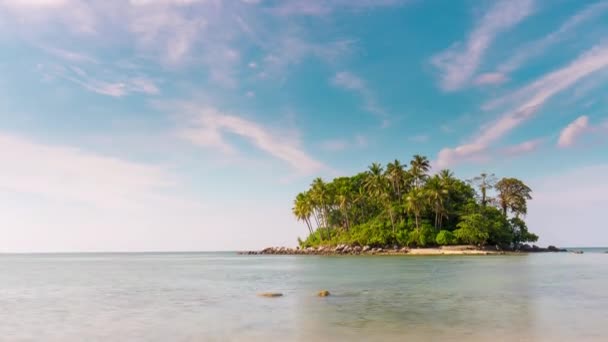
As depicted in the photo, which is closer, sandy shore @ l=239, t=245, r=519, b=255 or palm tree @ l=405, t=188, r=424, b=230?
sandy shore @ l=239, t=245, r=519, b=255

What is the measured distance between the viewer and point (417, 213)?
89625 mm

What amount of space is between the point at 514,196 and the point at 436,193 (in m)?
22.6

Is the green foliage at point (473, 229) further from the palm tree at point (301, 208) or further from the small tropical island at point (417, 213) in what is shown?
the palm tree at point (301, 208)

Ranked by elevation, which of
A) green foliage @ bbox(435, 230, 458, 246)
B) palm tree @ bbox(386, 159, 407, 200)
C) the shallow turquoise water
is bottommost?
the shallow turquoise water

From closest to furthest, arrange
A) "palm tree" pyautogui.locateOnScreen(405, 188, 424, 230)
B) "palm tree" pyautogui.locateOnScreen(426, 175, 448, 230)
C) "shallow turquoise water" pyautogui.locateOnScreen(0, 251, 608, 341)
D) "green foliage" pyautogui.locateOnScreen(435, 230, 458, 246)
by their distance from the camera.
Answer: "shallow turquoise water" pyautogui.locateOnScreen(0, 251, 608, 341) < "palm tree" pyautogui.locateOnScreen(426, 175, 448, 230) < "palm tree" pyautogui.locateOnScreen(405, 188, 424, 230) < "green foliage" pyautogui.locateOnScreen(435, 230, 458, 246)

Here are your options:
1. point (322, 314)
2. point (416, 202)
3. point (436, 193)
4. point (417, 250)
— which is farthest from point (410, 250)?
point (322, 314)

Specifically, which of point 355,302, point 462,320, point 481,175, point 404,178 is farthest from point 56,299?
point 481,175

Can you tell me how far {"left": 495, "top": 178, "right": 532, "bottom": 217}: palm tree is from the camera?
322ft

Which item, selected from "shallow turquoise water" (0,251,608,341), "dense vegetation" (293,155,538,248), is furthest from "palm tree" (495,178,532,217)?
"shallow turquoise water" (0,251,608,341)

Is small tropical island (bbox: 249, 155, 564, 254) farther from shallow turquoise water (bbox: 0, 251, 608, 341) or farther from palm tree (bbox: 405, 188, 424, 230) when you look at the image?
shallow turquoise water (bbox: 0, 251, 608, 341)

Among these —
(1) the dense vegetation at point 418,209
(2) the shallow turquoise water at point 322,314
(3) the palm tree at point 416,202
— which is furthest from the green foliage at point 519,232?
(2) the shallow turquoise water at point 322,314

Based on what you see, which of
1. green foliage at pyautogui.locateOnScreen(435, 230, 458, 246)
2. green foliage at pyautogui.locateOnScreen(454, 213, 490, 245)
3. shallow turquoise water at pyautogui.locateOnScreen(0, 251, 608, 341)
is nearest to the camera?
shallow turquoise water at pyautogui.locateOnScreen(0, 251, 608, 341)

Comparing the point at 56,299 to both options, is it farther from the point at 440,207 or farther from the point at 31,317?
the point at 440,207

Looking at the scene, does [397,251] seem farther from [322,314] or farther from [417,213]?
[322,314]
